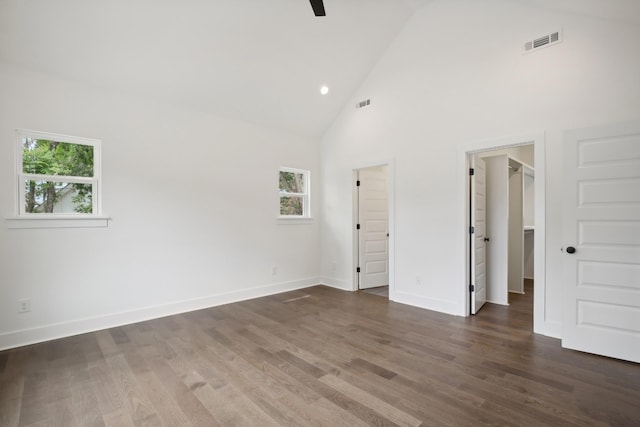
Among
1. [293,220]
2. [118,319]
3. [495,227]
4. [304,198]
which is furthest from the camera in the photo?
[304,198]

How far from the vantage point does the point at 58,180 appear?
3.42 meters

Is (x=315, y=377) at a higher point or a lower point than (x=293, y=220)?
lower

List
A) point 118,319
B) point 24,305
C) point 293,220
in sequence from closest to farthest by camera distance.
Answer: point 24,305, point 118,319, point 293,220

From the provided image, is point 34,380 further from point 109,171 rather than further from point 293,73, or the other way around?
point 293,73

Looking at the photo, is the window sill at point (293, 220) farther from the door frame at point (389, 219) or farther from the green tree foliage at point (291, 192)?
the door frame at point (389, 219)

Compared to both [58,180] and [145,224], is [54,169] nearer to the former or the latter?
[58,180]

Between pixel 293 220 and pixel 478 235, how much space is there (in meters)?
2.93

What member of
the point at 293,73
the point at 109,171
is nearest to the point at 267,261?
the point at 109,171

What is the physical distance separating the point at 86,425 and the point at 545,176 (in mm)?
4493

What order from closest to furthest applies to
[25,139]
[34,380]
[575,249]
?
1. [34,380]
2. [575,249]
3. [25,139]

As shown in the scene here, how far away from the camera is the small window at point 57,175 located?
10.7ft

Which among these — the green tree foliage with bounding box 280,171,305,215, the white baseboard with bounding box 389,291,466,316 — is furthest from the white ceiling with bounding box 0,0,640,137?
the white baseboard with bounding box 389,291,466,316

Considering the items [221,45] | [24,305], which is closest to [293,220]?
[221,45]

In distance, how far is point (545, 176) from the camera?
11.1 ft
